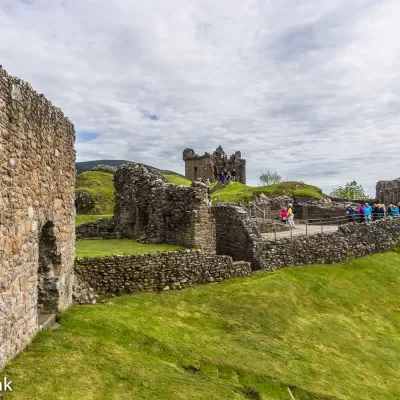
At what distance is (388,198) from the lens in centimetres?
4538

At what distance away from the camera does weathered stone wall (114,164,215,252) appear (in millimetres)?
20344

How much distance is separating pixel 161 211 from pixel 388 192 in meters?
33.3

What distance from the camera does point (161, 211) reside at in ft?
70.6

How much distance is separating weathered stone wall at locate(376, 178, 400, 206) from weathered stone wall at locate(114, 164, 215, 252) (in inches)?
1226

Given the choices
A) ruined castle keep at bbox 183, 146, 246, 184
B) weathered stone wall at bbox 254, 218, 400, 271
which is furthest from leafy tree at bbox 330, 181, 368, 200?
weathered stone wall at bbox 254, 218, 400, 271

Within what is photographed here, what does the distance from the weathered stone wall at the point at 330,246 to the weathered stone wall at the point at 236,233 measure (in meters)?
0.53

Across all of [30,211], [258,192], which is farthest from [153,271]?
[258,192]

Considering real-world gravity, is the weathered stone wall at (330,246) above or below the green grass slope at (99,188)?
below

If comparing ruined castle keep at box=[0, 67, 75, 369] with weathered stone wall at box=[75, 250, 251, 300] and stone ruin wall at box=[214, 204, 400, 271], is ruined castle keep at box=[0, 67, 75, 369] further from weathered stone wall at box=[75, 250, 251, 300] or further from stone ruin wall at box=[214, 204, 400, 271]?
stone ruin wall at box=[214, 204, 400, 271]

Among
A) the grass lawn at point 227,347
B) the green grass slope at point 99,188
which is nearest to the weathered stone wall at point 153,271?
the grass lawn at point 227,347

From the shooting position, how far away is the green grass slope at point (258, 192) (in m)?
45.5

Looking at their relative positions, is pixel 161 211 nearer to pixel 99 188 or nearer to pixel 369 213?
pixel 369 213

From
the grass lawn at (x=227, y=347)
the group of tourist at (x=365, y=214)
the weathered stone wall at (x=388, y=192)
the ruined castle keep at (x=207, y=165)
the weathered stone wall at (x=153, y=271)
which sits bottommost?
the grass lawn at (x=227, y=347)

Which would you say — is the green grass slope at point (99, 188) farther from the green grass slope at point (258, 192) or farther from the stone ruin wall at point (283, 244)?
the stone ruin wall at point (283, 244)
